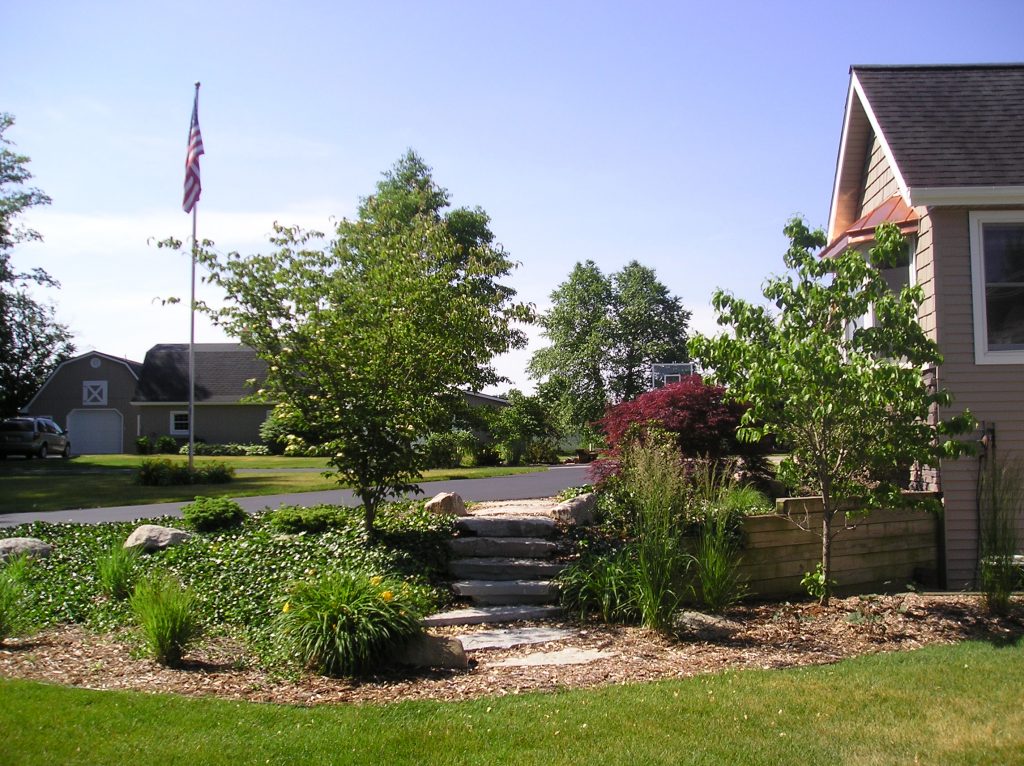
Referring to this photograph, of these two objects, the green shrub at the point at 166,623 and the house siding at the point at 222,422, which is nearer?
the green shrub at the point at 166,623

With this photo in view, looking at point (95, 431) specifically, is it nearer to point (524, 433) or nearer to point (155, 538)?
point (524, 433)

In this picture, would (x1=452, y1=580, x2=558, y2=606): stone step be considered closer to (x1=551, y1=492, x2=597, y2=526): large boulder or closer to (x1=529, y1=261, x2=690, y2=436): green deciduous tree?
(x1=551, y1=492, x2=597, y2=526): large boulder

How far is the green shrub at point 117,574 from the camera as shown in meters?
8.13

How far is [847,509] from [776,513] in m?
0.68

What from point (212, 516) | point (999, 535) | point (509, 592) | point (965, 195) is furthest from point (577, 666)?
point (965, 195)

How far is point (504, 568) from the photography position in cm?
847

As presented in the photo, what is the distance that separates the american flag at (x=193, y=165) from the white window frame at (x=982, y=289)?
16206 millimetres

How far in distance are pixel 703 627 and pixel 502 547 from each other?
7.91 feet

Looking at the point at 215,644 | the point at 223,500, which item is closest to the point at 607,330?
the point at 223,500

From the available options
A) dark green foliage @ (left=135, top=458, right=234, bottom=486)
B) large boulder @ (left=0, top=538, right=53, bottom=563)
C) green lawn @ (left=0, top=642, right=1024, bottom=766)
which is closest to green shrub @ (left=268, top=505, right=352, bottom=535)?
large boulder @ (left=0, top=538, right=53, bottom=563)

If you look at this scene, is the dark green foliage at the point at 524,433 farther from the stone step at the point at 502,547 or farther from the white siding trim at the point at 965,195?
the white siding trim at the point at 965,195

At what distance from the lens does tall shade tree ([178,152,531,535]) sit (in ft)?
28.7

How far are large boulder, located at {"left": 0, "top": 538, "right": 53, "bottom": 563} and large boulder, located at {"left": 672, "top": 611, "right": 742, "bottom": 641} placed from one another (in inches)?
262

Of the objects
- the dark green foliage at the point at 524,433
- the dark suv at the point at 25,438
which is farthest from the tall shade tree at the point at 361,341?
the dark suv at the point at 25,438
